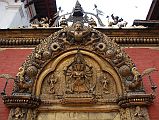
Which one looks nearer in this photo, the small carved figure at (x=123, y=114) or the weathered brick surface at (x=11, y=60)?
the small carved figure at (x=123, y=114)

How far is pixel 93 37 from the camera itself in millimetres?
7277

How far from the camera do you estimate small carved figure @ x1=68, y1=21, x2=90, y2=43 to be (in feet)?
23.7

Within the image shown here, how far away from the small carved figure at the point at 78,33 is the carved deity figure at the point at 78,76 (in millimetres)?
474

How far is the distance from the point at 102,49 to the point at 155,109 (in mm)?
1925

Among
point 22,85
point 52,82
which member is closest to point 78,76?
point 52,82

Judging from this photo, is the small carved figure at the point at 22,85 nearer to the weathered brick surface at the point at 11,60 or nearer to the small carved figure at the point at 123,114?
the weathered brick surface at the point at 11,60

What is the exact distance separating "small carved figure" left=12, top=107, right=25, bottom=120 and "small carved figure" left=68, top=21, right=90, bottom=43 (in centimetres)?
227

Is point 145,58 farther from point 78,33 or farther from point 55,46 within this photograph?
point 55,46

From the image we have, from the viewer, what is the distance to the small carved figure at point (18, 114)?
6117 mm

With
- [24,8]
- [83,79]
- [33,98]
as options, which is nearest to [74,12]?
[83,79]

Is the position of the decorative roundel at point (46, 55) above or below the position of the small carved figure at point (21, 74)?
above

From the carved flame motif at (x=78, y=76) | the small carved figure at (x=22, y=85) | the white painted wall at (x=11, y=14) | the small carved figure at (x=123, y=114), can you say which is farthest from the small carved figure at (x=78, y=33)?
the white painted wall at (x=11, y=14)

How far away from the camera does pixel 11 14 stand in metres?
12.5

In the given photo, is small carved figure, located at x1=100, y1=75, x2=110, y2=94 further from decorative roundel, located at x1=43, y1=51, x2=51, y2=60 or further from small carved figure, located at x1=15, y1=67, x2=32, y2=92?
small carved figure, located at x1=15, y1=67, x2=32, y2=92
